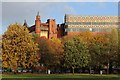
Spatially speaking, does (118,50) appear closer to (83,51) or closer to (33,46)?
(83,51)

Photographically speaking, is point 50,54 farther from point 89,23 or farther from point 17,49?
point 89,23

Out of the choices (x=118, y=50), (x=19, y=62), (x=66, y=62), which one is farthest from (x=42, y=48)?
(x=118, y=50)

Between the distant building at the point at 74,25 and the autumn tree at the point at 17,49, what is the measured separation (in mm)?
68509

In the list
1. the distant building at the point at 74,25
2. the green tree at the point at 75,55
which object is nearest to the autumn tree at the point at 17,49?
the green tree at the point at 75,55

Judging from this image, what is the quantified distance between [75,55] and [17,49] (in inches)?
538

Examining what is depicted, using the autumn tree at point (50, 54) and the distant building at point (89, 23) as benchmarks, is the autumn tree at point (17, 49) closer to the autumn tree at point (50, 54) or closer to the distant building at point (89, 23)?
the autumn tree at point (50, 54)

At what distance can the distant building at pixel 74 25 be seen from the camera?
443 ft

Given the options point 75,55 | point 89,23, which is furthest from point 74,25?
point 75,55

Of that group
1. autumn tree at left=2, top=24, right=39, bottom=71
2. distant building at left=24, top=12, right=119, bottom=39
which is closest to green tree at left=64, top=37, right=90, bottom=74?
autumn tree at left=2, top=24, right=39, bottom=71

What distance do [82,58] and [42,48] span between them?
10.9 meters

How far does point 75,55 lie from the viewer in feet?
233

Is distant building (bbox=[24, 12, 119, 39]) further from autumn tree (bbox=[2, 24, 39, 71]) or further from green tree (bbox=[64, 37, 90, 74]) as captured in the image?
autumn tree (bbox=[2, 24, 39, 71])

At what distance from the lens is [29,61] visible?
2554 inches

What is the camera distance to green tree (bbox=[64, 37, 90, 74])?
70.2 meters
